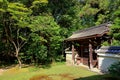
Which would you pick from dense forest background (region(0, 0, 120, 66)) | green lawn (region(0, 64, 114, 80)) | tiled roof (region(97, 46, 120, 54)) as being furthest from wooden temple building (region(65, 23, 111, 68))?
green lawn (region(0, 64, 114, 80))

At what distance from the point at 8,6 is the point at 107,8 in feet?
59.3

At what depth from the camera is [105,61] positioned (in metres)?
16.1

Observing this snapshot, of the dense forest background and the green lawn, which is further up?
the dense forest background

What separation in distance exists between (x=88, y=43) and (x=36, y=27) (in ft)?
19.5

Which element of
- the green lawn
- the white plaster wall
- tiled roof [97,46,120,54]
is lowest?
the green lawn

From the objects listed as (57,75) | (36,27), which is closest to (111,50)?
(57,75)

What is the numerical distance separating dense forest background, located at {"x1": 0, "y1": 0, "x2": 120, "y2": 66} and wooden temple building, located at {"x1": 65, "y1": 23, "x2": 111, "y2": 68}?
1.44 metres

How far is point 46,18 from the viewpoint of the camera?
75.1 ft

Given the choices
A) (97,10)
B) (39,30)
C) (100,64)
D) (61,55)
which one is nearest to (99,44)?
(100,64)

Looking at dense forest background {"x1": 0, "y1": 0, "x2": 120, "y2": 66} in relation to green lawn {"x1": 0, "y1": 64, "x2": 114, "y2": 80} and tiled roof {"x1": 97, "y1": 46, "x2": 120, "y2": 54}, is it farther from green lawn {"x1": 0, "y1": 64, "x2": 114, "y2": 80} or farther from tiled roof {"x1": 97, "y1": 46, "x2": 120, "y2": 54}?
green lawn {"x1": 0, "y1": 64, "x2": 114, "y2": 80}

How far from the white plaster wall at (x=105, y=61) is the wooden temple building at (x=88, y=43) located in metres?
1.66

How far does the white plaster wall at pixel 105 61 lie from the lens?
14951 millimetres

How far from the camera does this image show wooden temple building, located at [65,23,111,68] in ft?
60.5

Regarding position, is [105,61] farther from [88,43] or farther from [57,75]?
[88,43]
